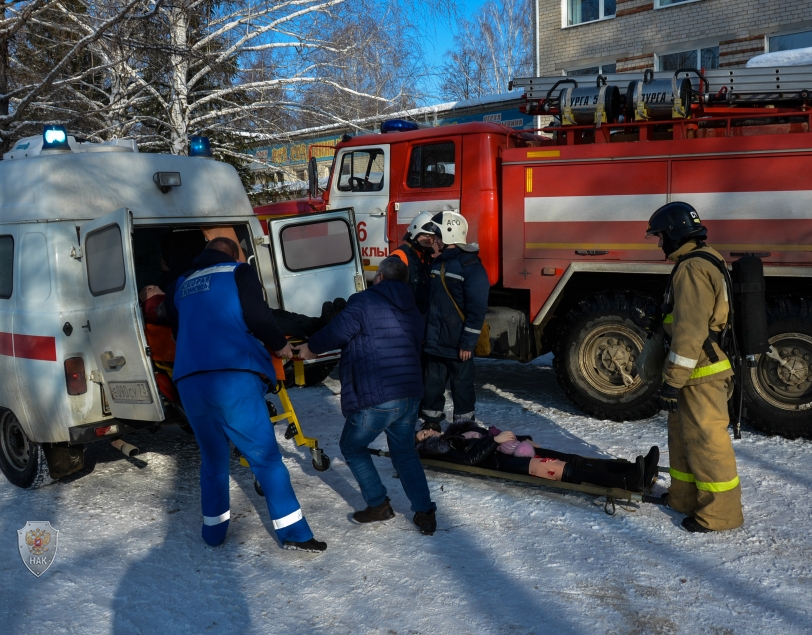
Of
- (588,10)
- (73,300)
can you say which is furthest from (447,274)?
(588,10)

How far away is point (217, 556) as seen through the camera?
4.11 meters

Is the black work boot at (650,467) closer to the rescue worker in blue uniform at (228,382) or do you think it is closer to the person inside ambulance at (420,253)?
the rescue worker in blue uniform at (228,382)

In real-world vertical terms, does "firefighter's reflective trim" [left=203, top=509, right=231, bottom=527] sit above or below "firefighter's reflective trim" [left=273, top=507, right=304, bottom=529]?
below

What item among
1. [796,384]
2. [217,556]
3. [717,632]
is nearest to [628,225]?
[796,384]

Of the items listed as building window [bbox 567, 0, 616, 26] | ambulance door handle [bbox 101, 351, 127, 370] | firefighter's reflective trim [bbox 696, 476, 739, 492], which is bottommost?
firefighter's reflective trim [bbox 696, 476, 739, 492]

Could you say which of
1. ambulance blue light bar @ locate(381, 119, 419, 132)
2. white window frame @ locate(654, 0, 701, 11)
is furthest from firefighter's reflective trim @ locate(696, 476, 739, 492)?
white window frame @ locate(654, 0, 701, 11)

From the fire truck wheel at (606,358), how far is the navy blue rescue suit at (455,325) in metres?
1.09

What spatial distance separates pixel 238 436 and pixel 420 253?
111 inches

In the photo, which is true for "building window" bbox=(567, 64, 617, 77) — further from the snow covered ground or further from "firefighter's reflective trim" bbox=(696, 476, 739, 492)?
"firefighter's reflective trim" bbox=(696, 476, 739, 492)

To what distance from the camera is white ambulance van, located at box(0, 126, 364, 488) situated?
15.3ft

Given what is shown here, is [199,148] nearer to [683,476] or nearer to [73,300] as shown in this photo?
[73,300]

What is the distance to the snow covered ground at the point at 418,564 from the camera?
3363 mm

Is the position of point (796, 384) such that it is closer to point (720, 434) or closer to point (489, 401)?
point (720, 434)

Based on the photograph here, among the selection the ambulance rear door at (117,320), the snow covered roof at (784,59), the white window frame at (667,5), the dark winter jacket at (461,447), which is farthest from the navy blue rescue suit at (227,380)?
the white window frame at (667,5)
